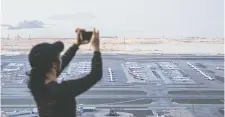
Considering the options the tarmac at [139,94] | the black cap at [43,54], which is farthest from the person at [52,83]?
the tarmac at [139,94]

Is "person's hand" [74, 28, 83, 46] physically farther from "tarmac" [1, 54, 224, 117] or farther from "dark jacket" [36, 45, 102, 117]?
"tarmac" [1, 54, 224, 117]

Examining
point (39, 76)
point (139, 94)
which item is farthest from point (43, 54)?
point (139, 94)

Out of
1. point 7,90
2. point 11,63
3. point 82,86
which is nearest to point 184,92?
point 7,90

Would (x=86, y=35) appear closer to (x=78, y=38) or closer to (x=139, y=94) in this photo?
(x=78, y=38)

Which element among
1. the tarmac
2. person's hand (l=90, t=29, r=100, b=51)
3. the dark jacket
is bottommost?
the tarmac

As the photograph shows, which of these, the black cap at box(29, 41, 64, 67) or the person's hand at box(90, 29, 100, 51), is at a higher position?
the person's hand at box(90, 29, 100, 51)

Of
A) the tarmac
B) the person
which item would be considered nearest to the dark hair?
the person

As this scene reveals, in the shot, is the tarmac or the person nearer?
the person
